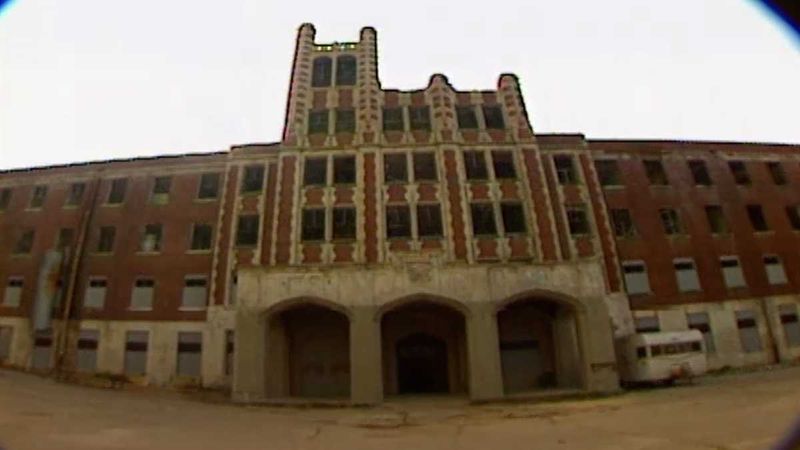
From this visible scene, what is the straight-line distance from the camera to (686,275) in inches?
957

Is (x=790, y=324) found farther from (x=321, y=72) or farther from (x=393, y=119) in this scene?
(x=321, y=72)

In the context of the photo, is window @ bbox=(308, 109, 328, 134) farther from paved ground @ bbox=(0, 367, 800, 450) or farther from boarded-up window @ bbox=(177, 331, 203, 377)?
paved ground @ bbox=(0, 367, 800, 450)

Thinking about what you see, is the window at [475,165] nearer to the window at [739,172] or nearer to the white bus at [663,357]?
the white bus at [663,357]

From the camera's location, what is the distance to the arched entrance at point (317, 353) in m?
20.8

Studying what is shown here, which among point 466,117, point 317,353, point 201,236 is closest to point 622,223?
point 466,117

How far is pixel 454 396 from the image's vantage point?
1945 centimetres

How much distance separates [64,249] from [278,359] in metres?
13.6

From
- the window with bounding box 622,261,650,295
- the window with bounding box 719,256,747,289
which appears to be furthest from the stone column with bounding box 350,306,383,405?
the window with bounding box 719,256,747,289

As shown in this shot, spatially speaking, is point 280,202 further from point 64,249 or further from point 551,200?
point 551,200

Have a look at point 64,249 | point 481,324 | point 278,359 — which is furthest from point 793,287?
point 64,249

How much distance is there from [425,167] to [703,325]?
15.8 metres

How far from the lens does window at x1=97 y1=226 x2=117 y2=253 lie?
24.6 meters

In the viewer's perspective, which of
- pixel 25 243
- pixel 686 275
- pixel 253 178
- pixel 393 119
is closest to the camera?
pixel 686 275

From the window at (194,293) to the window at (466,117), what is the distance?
15355mm
